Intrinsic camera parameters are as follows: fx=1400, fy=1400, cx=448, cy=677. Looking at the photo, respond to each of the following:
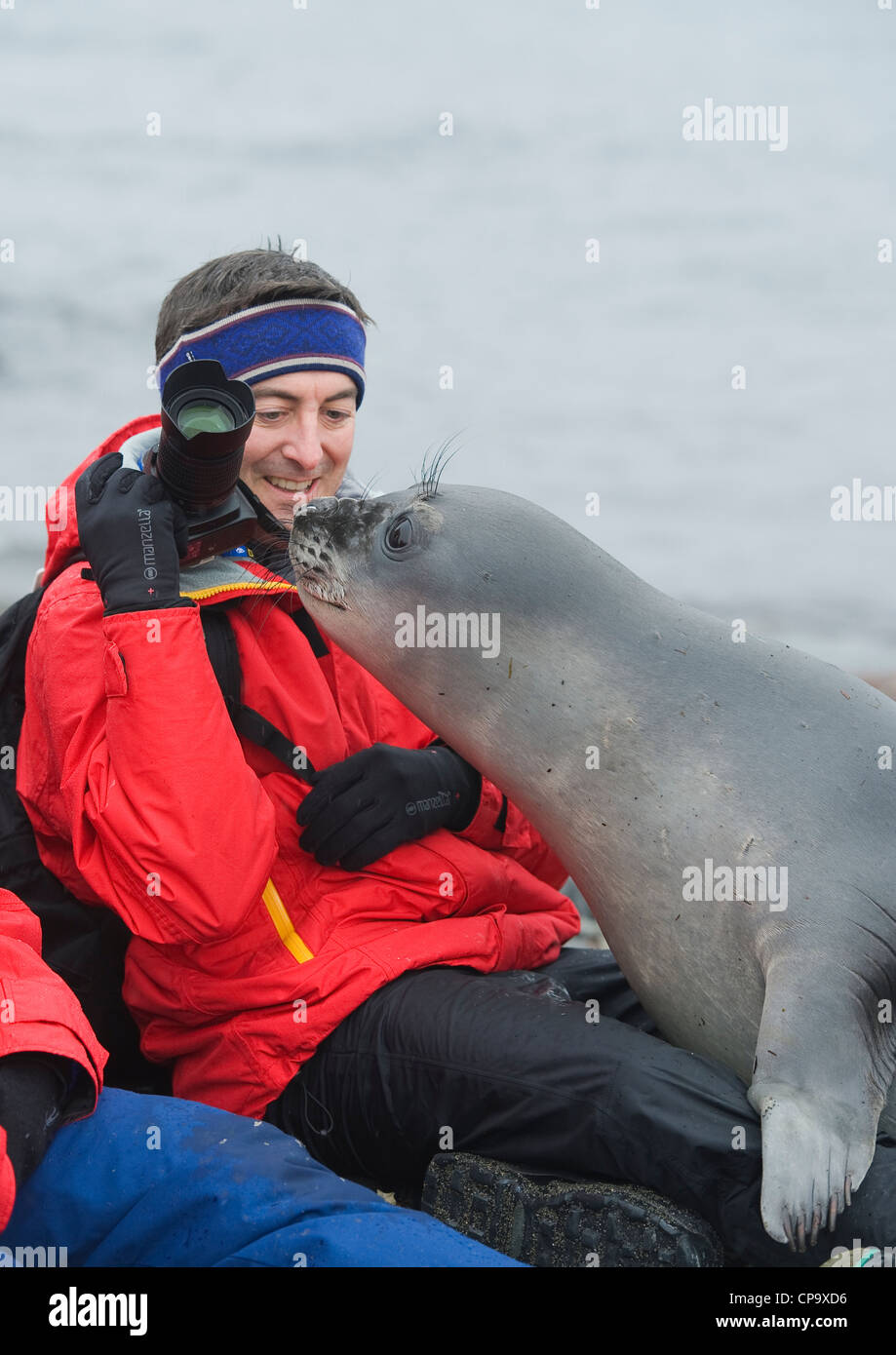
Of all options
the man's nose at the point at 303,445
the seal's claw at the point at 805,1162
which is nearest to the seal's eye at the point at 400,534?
the man's nose at the point at 303,445

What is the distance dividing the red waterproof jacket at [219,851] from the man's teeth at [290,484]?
290 millimetres

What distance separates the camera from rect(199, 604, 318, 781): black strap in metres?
2.70

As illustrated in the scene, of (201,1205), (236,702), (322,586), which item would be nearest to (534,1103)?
(201,1205)

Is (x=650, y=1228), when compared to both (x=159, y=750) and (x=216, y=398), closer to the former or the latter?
(x=159, y=750)

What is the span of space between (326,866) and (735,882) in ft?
2.66

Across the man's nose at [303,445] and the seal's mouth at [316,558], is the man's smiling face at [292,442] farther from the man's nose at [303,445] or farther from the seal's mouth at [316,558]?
the seal's mouth at [316,558]

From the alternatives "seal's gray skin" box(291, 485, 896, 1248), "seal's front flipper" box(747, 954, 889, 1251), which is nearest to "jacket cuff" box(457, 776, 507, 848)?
"seal's gray skin" box(291, 485, 896, 1248)

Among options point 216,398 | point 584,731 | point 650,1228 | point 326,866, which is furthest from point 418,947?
point 216,398

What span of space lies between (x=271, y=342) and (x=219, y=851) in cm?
120

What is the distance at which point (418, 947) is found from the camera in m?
2.59

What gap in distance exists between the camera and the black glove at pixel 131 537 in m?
2.51

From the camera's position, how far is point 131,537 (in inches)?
99.9
